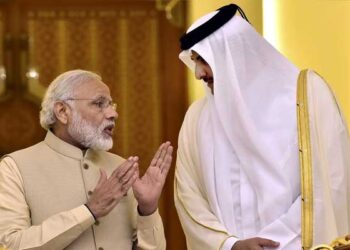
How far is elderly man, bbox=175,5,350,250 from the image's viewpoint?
3.50 m

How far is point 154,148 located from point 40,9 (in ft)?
4.83

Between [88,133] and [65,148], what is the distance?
14cm

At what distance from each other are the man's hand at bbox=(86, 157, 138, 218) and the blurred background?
316 cm

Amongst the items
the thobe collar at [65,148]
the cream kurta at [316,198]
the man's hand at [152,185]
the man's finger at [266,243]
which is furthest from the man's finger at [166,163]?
the man's finger at [266,243]

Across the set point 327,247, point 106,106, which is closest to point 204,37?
point 106,106

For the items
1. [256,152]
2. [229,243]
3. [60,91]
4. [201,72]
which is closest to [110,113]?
[60,91]

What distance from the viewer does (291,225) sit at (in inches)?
138

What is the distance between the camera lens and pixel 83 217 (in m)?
3.58

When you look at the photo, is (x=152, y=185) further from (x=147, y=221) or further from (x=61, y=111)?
(x=61, y=111)

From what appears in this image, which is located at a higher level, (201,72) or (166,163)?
(201,72)

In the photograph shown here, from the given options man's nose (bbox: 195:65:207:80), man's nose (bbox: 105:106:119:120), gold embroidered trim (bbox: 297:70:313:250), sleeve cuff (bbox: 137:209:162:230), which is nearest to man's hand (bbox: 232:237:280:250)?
gold embroidered trim (bbox: 297:70:313:250)

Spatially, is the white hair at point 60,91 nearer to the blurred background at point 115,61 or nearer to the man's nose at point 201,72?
the man's nose at point 201,72

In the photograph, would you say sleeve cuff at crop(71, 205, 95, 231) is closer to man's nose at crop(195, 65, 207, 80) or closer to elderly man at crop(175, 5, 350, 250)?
elderly man at crop(175, 5, 350, 250)

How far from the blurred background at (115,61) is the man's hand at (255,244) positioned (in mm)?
3331
